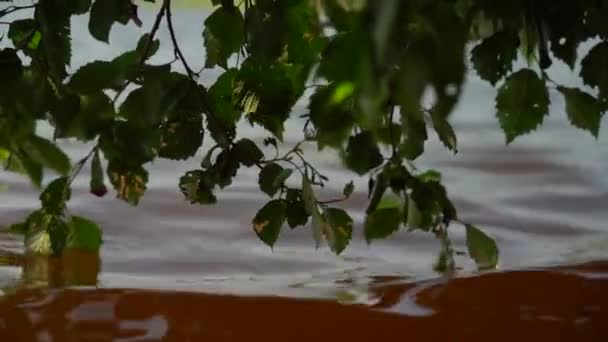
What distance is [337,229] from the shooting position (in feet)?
2.58

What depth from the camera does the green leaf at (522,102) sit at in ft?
1.95

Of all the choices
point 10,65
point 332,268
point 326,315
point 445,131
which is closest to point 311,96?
point 445,131

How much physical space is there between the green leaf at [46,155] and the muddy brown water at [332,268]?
359 mm

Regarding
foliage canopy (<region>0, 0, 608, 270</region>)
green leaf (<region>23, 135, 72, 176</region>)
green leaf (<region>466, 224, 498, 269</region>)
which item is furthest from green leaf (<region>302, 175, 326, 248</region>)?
green leaf (<region>23, 135, 72, 176</region>)

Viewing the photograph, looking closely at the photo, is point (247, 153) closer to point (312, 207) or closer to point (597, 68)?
point (312, 207)

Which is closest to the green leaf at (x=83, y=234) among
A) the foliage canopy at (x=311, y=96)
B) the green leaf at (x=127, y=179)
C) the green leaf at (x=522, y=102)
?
the foliage canopy at (x=311, y=96)

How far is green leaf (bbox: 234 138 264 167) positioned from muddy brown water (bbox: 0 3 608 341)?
0.68ft

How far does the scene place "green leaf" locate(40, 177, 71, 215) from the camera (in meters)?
0.75

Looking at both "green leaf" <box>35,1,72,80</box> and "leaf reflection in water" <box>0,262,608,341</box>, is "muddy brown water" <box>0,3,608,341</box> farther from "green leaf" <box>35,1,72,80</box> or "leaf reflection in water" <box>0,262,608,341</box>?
"green leaf" <box>35,1,72,80</box>

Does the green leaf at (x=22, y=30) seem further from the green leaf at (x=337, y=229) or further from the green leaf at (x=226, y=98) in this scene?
the green leaf at (x=337, y=229)

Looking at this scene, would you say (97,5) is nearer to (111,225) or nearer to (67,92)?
(67,92)

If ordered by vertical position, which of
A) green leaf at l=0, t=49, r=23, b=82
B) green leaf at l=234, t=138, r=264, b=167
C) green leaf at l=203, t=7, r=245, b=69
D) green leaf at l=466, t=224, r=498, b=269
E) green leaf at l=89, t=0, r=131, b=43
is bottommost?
green leaf at l=466, t=224, r=498, b=269

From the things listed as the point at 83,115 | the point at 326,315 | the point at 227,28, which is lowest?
the point at 326,315

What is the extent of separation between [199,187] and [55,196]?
0.11 m
